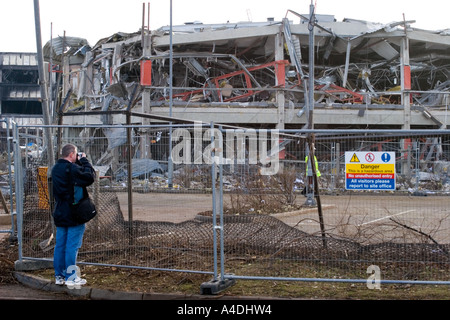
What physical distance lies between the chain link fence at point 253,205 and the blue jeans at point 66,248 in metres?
0.64

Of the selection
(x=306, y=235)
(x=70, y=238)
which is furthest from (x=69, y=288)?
(x=306, y=235)

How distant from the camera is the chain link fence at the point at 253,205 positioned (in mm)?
6434

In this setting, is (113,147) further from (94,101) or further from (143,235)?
(94,101)

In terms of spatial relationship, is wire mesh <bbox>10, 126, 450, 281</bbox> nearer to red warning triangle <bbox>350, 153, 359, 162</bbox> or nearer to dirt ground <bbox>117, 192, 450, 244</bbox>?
dirt ground <bbox>117, 192, 450, 244</bbox>

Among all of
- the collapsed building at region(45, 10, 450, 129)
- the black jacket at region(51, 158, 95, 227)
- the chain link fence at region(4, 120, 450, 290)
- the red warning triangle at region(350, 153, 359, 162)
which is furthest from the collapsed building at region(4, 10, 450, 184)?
the red warning triangle at region(350, 153, 359, 162)

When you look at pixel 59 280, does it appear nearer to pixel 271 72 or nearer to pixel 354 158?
pixel 354 158

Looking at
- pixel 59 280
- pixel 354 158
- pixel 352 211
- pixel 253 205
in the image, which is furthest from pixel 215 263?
pixel 354 158

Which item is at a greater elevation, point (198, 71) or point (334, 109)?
point (198, 71)

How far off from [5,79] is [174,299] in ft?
229

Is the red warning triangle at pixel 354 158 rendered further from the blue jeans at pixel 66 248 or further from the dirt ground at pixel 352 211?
the blue jeans at pixel 66 248

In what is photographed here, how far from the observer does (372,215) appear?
6582 mm

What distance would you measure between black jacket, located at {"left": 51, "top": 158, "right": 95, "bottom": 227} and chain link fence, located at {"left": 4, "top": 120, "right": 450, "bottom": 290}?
96 centimetres

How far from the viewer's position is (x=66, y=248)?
6.41 metres

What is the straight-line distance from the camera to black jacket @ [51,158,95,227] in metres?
6.26
